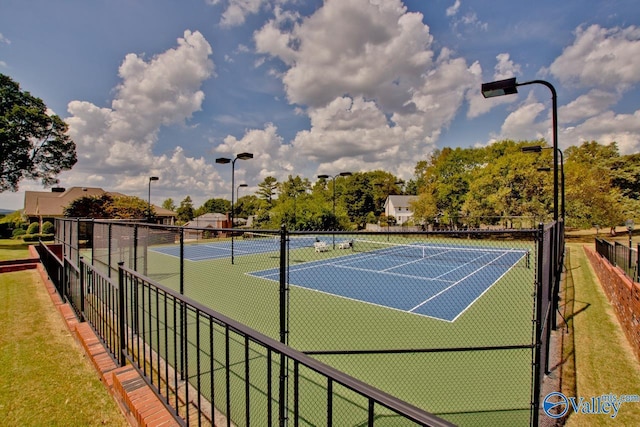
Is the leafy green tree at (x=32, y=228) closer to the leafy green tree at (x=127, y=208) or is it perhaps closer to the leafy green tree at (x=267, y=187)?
the leafy green tree at (x=127, y=208)

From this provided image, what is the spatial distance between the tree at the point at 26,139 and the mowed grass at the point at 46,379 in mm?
23186

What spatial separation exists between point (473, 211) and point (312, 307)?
2820 centimetres

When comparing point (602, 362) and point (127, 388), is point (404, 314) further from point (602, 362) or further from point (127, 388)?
point (127, 388)

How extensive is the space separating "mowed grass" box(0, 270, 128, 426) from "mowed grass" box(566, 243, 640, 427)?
542 centimetres

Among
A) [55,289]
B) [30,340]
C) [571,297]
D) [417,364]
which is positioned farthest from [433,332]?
[55,289]

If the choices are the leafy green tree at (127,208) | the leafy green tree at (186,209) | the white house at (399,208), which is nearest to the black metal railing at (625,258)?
the leafy green tree at (127,208)

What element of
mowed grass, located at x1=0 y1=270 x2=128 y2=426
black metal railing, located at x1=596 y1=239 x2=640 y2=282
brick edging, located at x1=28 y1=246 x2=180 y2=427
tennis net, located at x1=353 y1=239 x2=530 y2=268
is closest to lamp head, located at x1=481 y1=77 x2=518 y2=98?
tennis net, located at x1=353 y1=239 x2=530 y2=268

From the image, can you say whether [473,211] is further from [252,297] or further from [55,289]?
[55,289]

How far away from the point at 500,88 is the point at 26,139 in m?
30.4

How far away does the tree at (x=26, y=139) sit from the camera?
22.2 metres

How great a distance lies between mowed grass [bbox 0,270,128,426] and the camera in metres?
3.17

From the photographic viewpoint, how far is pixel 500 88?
18.2 feet

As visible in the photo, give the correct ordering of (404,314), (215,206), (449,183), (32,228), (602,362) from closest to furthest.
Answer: (602,362) → (404,314) → (32,228) → (449,183) → (215,206)

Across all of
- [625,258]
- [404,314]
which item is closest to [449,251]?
[404,314]
